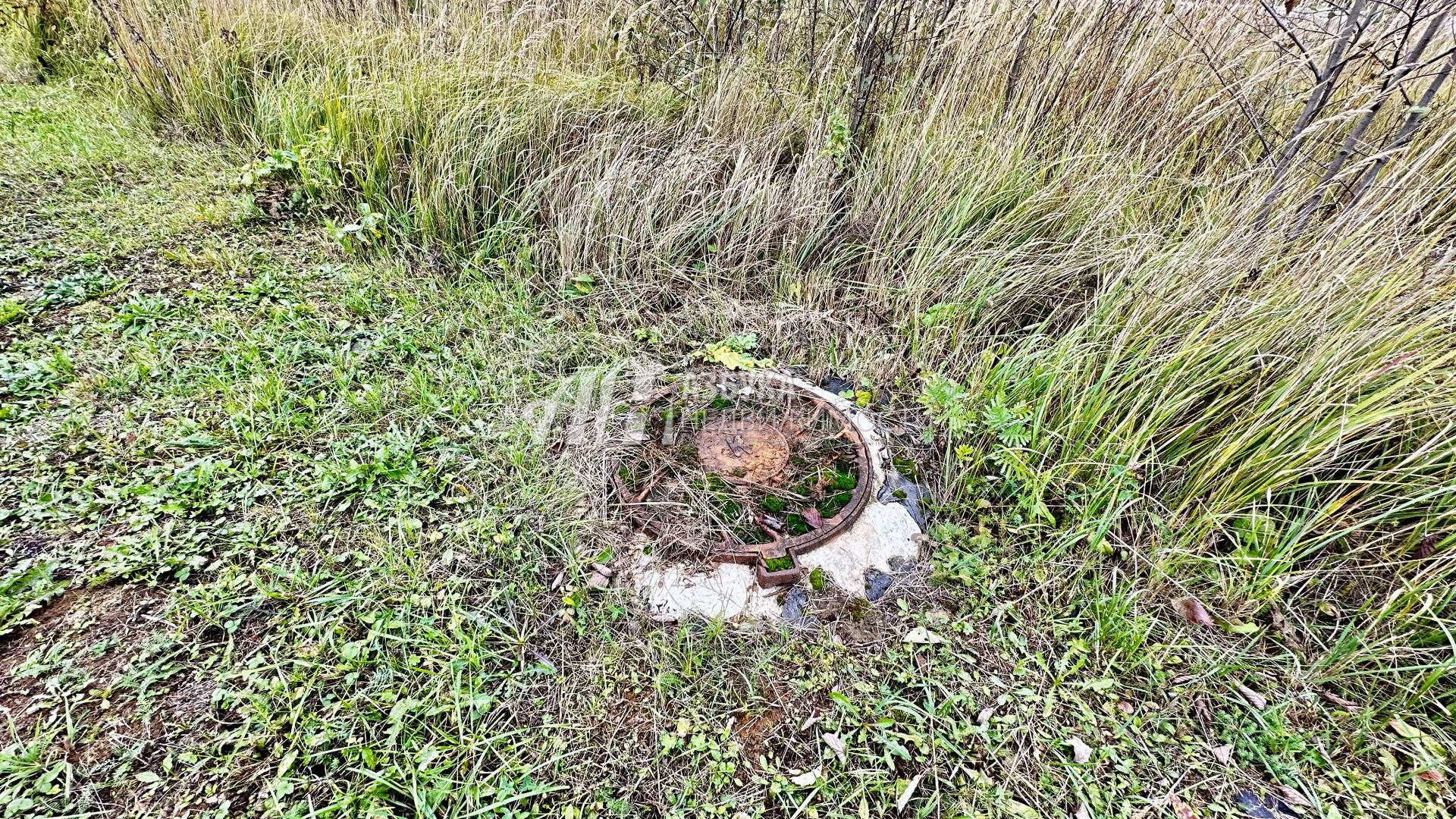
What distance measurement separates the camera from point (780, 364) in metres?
2.57

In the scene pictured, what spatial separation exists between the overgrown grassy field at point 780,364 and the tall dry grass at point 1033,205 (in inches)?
1.0

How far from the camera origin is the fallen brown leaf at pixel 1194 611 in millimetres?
1746

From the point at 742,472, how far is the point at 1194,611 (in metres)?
1.37

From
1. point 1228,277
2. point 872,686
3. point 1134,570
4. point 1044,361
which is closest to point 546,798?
point 872,686

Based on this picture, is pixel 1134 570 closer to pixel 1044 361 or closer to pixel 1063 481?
pixel 1063 481

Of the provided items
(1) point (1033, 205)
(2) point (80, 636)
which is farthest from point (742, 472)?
(1) point (1033, 205)

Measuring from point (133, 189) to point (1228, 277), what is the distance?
16.4 feet

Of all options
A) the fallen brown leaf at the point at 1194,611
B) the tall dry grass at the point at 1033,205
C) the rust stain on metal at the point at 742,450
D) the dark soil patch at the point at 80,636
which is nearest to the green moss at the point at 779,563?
the rust stain on metal at the point at 742,450

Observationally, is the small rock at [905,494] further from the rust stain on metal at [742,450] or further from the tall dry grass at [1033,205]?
the rust stain on metal at [742,450]

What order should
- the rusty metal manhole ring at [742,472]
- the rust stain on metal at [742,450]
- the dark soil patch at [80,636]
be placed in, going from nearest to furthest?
the dark soil patch at [80,636] < the rusty metal manhole ring at [742,472] < the rust stain on metal at [742,450]

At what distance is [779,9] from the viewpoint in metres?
3.56

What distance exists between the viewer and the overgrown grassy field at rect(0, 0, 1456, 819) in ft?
4.77

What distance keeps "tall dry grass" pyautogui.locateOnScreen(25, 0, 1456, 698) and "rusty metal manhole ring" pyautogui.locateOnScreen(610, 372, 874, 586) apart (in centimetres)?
42

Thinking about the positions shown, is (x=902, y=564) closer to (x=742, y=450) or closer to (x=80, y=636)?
(x=742, y=450)
